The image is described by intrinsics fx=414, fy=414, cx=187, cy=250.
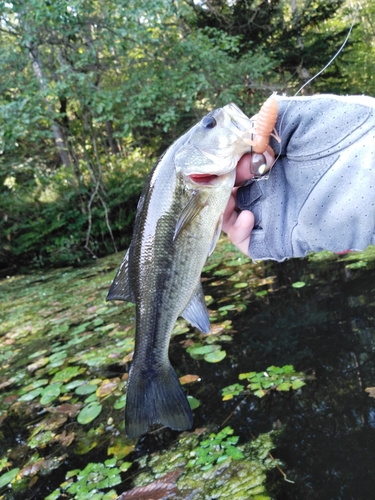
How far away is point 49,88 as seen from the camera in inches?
333

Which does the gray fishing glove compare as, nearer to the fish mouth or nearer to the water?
the fish mouth

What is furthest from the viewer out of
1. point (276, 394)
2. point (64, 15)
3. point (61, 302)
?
point (64, 15)

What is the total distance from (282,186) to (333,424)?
5.17 feet

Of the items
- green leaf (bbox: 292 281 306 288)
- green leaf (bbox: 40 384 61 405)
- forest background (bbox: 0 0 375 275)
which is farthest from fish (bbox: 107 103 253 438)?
forest background (bbox: 0 0 375 275)

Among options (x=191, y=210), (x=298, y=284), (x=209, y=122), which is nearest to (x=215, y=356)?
(x=298, y=284)

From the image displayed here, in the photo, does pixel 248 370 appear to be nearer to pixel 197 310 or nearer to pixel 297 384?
pixel 297 384

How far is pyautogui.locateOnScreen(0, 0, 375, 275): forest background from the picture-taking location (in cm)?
862

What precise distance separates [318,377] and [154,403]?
145 centimetres

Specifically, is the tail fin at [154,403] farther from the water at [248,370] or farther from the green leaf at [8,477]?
the green leaf at [8,477]

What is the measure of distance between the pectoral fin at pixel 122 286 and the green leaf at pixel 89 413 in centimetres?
153

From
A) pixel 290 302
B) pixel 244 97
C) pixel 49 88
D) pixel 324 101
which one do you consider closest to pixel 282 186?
pixel 324 101

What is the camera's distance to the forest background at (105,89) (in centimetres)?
862

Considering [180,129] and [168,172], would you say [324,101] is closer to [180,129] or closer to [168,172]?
[168,172]

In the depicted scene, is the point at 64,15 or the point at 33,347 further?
the point at 64,15
